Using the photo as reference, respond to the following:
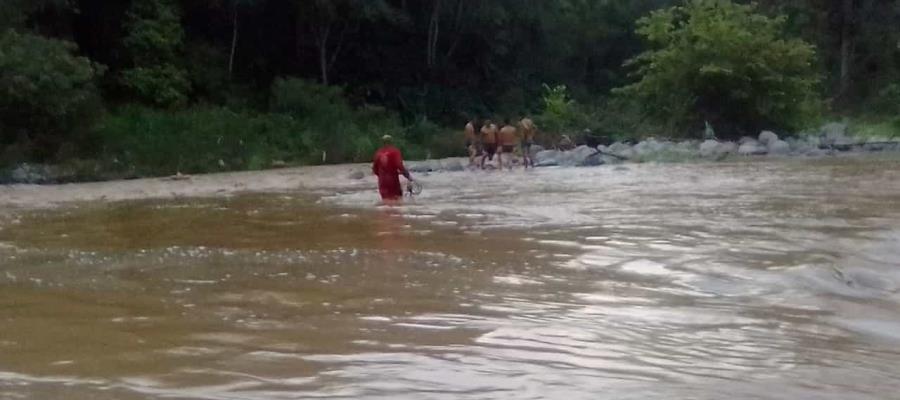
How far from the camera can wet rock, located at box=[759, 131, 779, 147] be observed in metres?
37.0

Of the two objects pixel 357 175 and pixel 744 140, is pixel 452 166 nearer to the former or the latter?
pixel 357 175

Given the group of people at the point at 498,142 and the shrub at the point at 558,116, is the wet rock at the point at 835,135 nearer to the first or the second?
the shrub at the point at 558,116

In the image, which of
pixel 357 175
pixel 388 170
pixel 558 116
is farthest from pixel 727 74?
pixel 388 170

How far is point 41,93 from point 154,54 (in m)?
8.69

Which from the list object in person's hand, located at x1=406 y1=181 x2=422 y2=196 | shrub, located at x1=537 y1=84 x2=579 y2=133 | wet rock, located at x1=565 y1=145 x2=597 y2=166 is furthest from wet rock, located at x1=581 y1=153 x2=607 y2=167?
object in person's hand, located at x1=406 y1=181 x2=422 y2=196

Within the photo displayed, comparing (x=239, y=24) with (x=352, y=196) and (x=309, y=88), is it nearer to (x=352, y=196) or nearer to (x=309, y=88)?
(x=309, y=88)

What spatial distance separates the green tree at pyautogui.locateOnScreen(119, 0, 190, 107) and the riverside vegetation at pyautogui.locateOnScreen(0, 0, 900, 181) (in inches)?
2.0

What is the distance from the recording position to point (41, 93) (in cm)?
2834

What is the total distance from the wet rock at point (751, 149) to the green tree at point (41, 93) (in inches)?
746

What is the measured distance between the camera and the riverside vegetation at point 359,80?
3030 centimetres

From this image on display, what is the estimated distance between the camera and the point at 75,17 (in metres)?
36.9

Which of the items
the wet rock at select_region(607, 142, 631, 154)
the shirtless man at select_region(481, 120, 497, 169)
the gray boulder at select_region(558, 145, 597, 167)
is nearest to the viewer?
the shirtless man at select_region(481, 120, 497, 169)

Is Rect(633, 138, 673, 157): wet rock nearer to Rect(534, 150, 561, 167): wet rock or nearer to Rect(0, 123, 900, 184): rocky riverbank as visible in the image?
Rect(0, 123, 900, 184): rocky riverbank

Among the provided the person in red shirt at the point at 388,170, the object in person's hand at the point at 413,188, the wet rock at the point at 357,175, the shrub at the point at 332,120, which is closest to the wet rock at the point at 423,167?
the wet rock at the point at 357,175
